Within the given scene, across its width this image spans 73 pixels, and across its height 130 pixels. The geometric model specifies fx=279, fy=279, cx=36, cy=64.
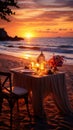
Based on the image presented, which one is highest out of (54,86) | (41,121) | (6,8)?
(6,8)

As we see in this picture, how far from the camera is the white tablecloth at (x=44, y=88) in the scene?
268 inches

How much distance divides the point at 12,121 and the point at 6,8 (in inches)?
224

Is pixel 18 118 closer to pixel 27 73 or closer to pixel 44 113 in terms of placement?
pixel 44 113

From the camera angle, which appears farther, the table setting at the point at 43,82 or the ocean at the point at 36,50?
the ocean at the point at 36,50

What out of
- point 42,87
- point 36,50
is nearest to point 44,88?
point 42,87

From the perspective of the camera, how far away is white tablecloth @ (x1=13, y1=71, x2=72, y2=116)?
22.3ft

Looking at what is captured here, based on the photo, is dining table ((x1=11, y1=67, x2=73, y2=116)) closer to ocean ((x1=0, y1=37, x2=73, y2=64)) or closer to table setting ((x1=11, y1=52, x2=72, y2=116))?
table setting ((x1=11, y1=52, x2=72, y2=116))

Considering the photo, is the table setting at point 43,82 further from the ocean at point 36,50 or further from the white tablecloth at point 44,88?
the ocean at point 36,50

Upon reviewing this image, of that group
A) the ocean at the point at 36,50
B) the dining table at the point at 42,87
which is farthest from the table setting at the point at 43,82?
the ocean at the point at 36,50

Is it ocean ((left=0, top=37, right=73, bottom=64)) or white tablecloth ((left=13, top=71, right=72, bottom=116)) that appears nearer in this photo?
white tablecloth ((left=13, top=71, right=72, bottom=116))

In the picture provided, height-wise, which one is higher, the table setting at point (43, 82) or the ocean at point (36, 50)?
the table setting at point (43, 82)

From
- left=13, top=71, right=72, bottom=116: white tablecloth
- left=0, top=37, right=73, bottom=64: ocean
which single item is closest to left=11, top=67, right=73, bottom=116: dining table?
left=13, top=71, right=72, bottom=116: white tablecloth

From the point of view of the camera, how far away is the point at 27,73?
7.23 m

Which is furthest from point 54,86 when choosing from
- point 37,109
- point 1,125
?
point 1,125
